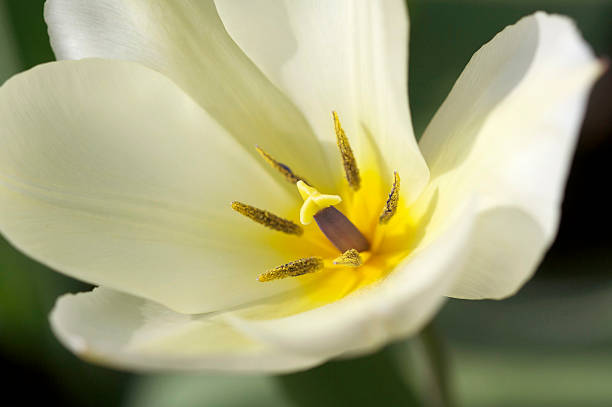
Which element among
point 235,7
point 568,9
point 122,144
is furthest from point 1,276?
point 568,9

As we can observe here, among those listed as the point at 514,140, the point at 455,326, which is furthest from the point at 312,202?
the point at 455,326

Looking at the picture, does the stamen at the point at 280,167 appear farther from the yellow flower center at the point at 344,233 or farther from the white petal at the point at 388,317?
the white petal at the point at 388,317

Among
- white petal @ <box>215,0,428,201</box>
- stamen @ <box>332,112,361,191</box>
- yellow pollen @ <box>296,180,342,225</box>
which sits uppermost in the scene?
white petal @ <box>215,0,428,201</box>

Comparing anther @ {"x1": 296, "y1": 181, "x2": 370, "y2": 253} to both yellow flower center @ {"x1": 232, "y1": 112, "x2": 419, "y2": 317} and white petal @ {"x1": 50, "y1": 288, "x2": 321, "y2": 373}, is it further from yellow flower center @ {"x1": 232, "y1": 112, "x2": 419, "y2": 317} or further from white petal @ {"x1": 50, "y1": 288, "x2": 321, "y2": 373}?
white petal @ {"x1": 50, "y1": 288, "x2": 321, "y2": 373}

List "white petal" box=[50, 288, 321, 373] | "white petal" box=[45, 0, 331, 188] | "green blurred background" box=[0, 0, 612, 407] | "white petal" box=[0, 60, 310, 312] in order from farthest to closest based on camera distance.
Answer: "green blurred background" box=[0, 0, 612, 407], "white petal" box=[45, 0, 331, 188], "white petal" box=[0, 60, 310, 312], "white petal" box=[50, 288, 321, 373]

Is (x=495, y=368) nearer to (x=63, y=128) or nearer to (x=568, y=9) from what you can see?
(x=568, y=9)

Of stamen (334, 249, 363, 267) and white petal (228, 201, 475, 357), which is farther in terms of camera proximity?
stamen (334, 249, 363, 267)

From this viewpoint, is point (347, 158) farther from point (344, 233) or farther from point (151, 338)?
point (151, 338)

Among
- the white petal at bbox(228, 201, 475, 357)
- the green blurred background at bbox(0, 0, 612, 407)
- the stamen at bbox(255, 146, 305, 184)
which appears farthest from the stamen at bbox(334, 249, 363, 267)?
the green blurred background at bbox(0, 0, 612, 407)
